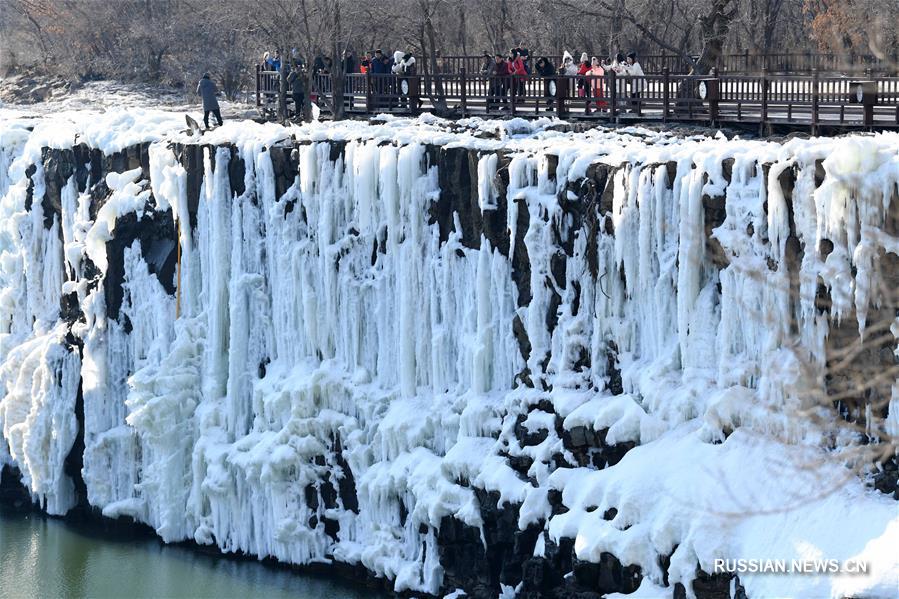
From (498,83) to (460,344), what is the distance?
702cm

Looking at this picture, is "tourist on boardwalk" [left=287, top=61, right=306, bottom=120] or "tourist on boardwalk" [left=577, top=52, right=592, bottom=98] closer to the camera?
"tourist on boardwalk" [left=577, top=52, right=592, bottom=98]

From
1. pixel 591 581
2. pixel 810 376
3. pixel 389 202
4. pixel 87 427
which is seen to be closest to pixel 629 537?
pixel 591 581

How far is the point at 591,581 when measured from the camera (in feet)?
64.0

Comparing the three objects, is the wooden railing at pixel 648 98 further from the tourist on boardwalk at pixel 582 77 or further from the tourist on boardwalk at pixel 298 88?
the tourist on boardwalk at pixel 298 88

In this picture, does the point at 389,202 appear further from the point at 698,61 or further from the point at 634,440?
the point at 698,61

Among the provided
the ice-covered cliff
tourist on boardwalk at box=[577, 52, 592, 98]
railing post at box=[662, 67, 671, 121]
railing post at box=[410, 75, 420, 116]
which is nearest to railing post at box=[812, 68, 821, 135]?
the ice-covered cliff

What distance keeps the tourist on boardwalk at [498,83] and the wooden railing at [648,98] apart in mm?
24

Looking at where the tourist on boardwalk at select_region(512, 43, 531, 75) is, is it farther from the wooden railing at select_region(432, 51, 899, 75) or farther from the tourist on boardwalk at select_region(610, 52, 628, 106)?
the tourist on boardwalk at select_region(610, 52, 628, 106)

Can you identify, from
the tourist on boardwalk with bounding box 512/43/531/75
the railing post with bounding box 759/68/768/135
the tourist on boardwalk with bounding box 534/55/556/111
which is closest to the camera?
the railing post with bounding box 759/68/768/135

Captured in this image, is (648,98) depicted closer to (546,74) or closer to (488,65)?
(546,74)

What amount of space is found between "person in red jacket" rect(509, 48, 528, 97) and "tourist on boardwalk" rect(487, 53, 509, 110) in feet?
0.49

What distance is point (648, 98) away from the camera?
26.0 meters

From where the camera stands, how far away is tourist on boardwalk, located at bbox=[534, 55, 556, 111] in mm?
27203

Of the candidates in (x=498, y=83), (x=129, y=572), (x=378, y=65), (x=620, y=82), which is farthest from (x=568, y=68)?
(x=129, y=572)
